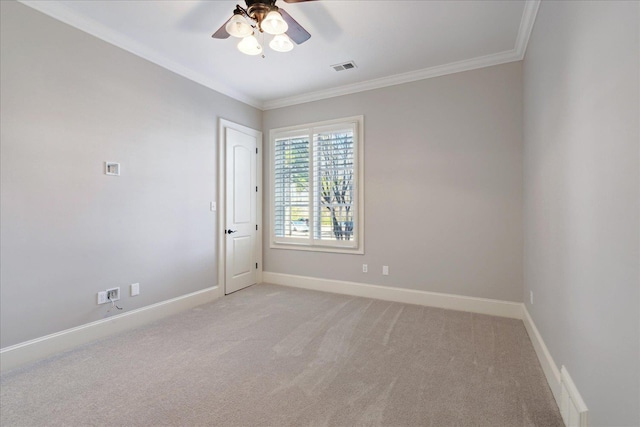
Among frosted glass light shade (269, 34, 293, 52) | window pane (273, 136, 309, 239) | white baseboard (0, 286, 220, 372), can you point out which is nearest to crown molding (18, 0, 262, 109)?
window pane (273, 136, 309, 239)

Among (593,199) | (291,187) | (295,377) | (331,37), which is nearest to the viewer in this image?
(593,199)

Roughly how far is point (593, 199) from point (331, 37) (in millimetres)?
2654

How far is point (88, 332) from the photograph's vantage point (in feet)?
9.06

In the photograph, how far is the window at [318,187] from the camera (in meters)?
4.23

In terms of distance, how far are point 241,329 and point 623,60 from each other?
3.29 m

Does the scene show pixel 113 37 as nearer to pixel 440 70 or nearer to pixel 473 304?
pixel 440 70

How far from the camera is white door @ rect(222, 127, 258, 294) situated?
432 cm

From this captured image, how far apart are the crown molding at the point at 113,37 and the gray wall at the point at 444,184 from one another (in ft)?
5.97

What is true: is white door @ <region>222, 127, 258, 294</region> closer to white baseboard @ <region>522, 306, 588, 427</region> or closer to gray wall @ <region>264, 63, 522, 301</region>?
gray wall @ <region>264, 63, 522, 301</region>

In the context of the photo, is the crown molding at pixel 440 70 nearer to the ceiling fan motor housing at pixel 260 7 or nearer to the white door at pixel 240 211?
the white door at pixel 240 211

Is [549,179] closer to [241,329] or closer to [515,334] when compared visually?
[515,334]

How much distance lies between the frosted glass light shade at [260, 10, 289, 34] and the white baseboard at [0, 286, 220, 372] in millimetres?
3059

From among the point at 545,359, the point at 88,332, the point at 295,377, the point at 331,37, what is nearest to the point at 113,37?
the point at 331,37

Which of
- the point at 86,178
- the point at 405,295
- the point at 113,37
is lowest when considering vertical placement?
the point at 405,295
